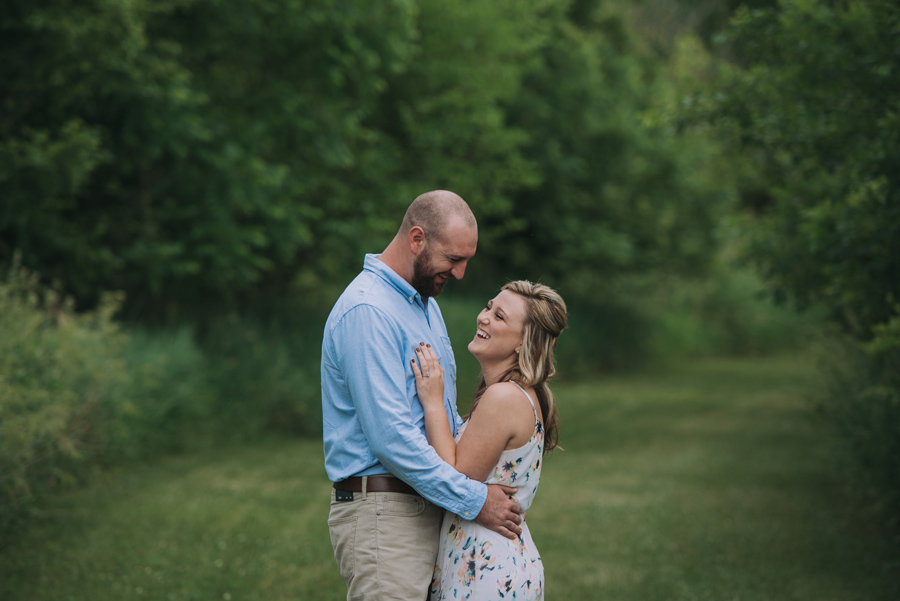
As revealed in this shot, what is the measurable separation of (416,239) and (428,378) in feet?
1.74

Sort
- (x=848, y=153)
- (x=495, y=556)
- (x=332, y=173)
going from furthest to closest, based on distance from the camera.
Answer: (x=332, y=173) → (x=848, y=153) → (x=495, y=556)

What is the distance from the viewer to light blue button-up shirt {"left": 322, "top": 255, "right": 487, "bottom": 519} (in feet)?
10.2

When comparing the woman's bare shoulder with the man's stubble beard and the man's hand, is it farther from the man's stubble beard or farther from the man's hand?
the man's stubble beard

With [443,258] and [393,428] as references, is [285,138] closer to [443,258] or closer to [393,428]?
[443,258]

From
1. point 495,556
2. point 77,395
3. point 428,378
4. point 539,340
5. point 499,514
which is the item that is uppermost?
point 539,340

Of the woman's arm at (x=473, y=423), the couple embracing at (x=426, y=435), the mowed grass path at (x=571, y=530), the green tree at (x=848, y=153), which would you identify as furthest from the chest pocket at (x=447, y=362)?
the mowed grass path at (x=571, y=530)

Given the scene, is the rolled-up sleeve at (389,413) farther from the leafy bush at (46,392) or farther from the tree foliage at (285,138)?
the tree foliage at (285,138)

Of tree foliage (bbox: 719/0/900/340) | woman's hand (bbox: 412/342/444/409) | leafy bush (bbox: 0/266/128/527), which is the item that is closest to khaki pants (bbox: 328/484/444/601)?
woman's hand (bbox: 412/342/444/409)

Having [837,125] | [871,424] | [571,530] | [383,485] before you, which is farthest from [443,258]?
[871,424]

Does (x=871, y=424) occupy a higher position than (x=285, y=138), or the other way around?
(x=285, y=138)

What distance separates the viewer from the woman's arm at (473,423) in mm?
3242

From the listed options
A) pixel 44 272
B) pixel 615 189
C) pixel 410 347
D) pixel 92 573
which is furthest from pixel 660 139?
pixel 410 347

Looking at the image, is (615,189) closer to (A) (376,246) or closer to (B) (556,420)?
(A) (376,246)

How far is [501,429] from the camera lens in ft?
10.8
